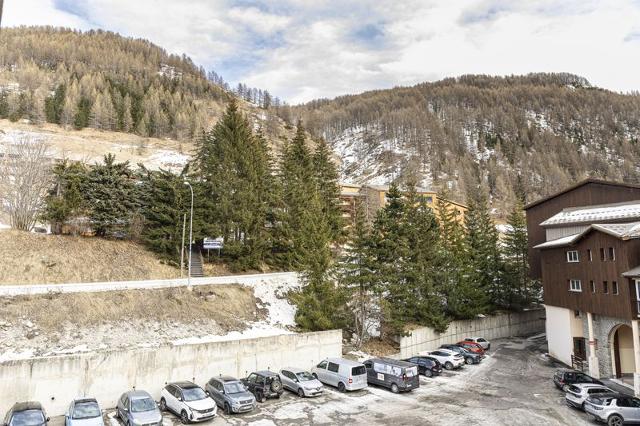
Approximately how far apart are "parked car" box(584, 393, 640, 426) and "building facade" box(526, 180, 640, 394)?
6.47m

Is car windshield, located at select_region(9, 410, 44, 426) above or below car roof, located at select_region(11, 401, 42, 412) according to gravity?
below

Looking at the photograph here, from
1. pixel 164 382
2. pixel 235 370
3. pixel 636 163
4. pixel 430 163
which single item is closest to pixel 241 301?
pixel 235 370

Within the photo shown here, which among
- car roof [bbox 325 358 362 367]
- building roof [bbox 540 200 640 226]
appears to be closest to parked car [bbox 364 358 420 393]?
car roof [bbox 325 358 362 367]

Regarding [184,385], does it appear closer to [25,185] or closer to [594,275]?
[25,185]

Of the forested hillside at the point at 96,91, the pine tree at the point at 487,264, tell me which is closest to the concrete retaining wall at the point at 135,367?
the pine tree at the point at 487,264

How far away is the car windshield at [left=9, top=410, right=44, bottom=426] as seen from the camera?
17.1m

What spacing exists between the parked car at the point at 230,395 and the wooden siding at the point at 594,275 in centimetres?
2506

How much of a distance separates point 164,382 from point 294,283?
17755 millimetres

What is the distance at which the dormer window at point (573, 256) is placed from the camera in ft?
113

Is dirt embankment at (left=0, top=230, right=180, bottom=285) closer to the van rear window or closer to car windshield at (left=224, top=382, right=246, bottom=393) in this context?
car windshield at (left=224, top=382, right=246, bottom=393)

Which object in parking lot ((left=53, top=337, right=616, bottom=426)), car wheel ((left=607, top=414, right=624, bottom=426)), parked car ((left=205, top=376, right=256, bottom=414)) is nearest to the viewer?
car wheel ((left=607, top=414, right=624, bottom=426))

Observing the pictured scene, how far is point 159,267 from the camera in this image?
124 feet

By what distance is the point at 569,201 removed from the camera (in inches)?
1737

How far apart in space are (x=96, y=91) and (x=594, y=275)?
13840 centimetres
